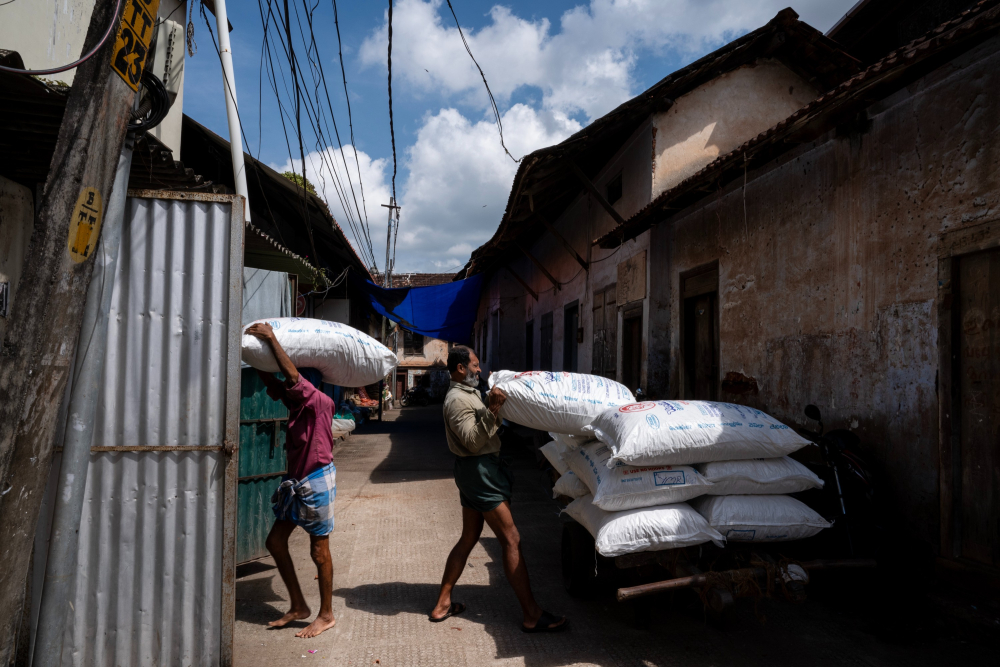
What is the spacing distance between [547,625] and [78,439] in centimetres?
246

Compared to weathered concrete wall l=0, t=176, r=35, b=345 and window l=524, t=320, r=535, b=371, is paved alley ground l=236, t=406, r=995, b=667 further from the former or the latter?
window l=524, t=320, r=535, b=371

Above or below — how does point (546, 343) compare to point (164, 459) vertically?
above

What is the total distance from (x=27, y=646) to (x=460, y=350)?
239 cm

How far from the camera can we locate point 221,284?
8.86ft

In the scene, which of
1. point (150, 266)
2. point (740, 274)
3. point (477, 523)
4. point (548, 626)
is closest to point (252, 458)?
point (477, 523)

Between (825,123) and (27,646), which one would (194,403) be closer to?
(27,646)

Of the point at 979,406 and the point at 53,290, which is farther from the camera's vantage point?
the point at 979,406

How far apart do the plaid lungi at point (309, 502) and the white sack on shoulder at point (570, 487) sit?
1508mm

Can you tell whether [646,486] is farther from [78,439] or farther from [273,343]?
[78,439]

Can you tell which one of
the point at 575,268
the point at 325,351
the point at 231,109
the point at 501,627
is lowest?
the point at 501,627

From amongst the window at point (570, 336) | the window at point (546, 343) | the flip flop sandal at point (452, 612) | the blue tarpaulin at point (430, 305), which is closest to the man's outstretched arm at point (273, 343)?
the flip flop sandal at point (452, 612)

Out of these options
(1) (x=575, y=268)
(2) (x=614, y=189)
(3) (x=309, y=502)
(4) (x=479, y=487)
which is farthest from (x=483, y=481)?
(1) (x=575, y=268)

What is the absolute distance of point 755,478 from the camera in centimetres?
323

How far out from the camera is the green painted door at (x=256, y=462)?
168 inches
